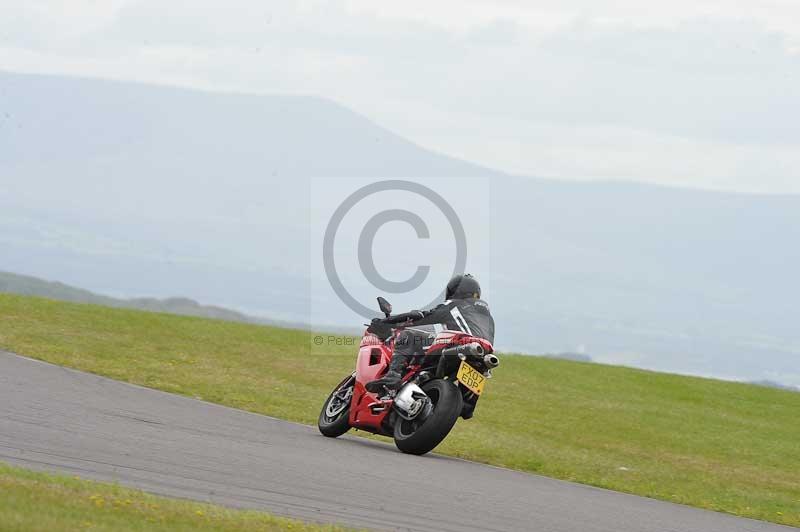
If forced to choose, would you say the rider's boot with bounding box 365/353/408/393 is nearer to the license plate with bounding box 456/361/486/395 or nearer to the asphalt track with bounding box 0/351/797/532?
the asphalt track with bounding box 0/351/797/532

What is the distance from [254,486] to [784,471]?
11906 millimetres

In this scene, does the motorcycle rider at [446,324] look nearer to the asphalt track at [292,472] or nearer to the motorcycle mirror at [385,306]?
the motorcycle mirror at [385,306]

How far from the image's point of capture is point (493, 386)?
27078 mm

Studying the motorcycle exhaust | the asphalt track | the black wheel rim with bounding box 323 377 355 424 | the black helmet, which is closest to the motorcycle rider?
the black helmet

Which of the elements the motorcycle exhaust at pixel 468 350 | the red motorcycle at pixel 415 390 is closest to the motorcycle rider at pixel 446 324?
the red motorcycle at pixel 415 390

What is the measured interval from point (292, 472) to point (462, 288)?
167 inches

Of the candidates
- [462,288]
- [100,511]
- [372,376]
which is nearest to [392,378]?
[372,376]

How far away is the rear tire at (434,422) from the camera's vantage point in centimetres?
1450

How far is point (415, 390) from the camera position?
14.9m

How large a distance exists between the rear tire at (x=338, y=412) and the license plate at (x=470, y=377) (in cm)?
179

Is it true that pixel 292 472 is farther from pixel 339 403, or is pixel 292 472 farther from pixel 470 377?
pixel 339 403

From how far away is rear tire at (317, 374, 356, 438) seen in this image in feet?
52.3

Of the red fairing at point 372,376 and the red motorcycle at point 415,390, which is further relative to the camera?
the red fairing at point 372,376

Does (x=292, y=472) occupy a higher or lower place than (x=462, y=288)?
lower
